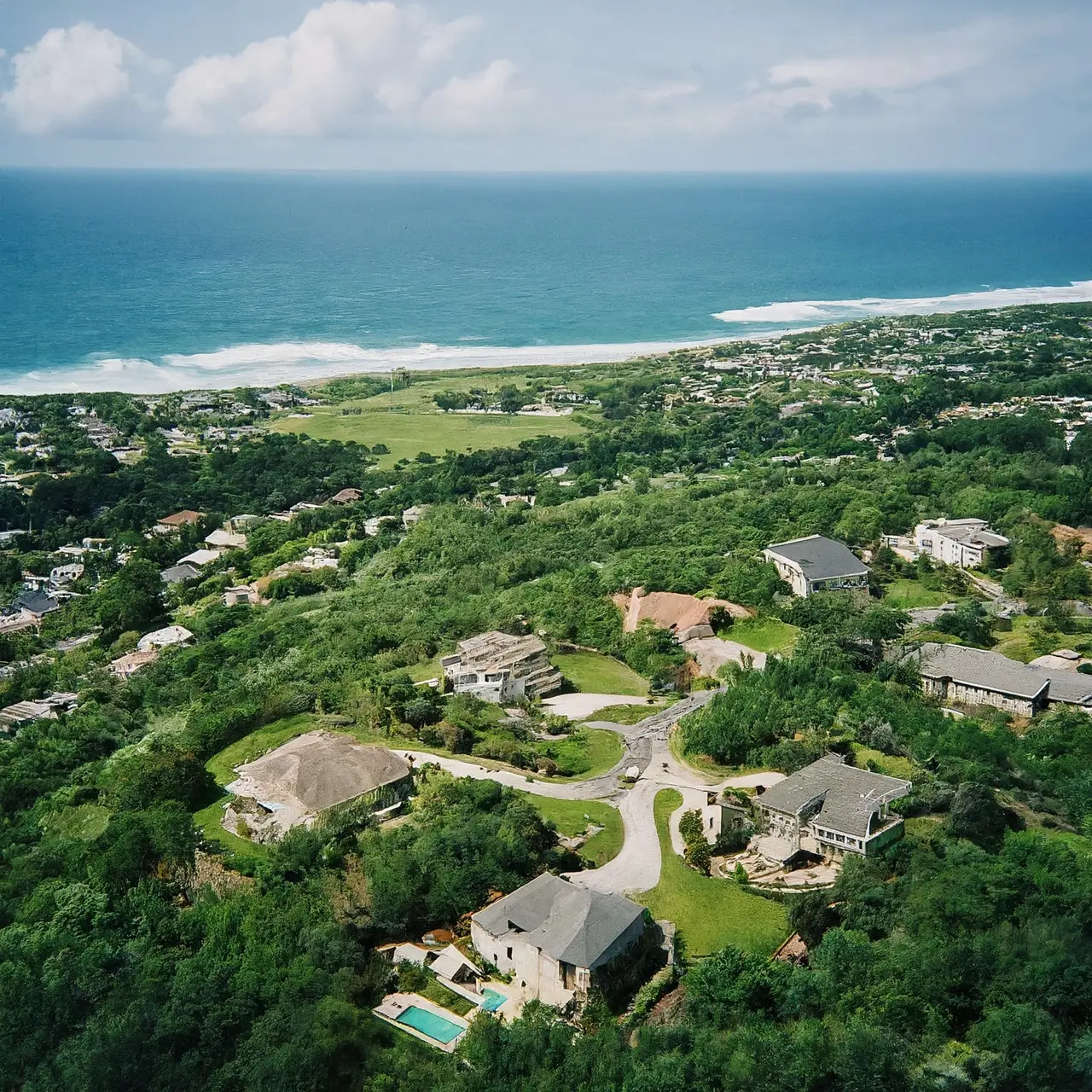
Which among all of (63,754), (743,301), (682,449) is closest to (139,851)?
(63,754)

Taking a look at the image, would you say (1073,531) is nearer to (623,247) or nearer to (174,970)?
(174,970)

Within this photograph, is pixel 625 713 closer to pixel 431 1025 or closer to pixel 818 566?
pixel 818 566

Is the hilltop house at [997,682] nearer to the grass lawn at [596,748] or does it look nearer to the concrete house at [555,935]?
the grass lawn at [596,748]

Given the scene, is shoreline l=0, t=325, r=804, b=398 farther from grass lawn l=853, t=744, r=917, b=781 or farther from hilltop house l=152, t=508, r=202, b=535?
grass lawn l=853, t=744, r=917, b=781

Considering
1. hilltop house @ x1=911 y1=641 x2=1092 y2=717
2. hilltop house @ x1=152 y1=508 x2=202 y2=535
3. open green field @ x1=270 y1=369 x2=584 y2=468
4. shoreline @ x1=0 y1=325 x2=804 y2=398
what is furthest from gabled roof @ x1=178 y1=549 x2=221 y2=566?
shoreline @ x1=0 y1=325 x2=804 y2=398

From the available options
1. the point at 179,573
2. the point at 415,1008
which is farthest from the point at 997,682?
the point at 179,573
